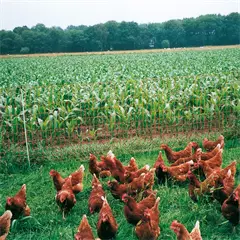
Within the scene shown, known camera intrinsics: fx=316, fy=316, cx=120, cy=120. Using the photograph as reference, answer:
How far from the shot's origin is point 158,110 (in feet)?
22.7

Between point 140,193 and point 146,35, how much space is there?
5367 cm

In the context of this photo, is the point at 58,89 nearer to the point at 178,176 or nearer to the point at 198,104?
the point at 198,104

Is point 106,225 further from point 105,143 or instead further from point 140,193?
point 105,143

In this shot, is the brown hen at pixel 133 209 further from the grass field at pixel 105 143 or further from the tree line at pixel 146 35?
the tree line at pixel 146 35

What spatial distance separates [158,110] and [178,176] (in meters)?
2.77

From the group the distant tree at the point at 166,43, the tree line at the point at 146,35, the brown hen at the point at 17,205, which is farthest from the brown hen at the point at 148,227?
the distant tree at the point at 166,43

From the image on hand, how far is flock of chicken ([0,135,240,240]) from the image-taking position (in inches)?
116

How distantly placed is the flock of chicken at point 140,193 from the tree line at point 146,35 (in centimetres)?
3863

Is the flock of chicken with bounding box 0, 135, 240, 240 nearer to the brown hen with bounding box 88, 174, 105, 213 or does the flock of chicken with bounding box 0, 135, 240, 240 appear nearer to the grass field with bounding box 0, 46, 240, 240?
the brown hen with bounding box 88, 174, 105, 213

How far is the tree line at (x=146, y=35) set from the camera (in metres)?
46.5

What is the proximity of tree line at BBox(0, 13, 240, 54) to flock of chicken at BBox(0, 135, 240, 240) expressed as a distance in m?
38.6

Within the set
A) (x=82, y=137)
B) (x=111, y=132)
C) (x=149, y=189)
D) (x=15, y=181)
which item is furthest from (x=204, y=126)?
(x=15, y=181)

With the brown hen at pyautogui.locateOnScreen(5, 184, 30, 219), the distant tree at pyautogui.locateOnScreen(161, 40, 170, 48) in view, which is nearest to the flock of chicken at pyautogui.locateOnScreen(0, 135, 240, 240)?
the brown hen at pyautogui.locateOnScreen(5, 184, 30, 219)

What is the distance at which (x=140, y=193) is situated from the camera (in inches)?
147
